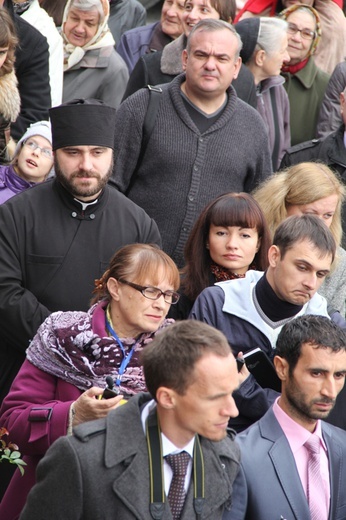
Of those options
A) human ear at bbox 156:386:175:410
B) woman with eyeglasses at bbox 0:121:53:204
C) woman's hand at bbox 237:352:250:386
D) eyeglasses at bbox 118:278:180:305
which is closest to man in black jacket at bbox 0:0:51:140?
woman with eyeglasses at bbox 0:121:53:204

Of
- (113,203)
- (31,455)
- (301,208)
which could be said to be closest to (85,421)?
(31,455)

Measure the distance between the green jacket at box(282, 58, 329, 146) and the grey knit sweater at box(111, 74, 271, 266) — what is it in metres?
1.91

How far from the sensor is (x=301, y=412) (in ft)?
13.6

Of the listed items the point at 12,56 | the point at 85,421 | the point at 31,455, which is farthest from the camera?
the point at 12,56

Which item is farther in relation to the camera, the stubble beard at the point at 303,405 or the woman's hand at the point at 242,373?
the woman's hand at the point at 242,373

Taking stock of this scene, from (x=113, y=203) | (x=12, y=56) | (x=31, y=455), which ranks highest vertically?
(x=12, y=56)

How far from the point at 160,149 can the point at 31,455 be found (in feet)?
7.53

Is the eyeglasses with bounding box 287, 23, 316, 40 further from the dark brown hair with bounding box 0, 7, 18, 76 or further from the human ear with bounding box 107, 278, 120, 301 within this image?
the human ear with bounding box 107, 278, 120, 301

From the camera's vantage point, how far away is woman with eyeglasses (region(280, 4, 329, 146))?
25.7 feet

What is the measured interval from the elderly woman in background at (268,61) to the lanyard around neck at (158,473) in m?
4.12

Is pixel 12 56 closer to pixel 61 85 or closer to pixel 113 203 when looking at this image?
pixel 61 85

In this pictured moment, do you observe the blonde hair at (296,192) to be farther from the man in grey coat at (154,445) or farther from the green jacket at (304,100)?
the man in grey coat at (154,445)

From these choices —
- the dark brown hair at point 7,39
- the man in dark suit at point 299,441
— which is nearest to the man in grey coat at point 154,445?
the man in dark suit at point 299,441

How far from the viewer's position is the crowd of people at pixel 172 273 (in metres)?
3.51
